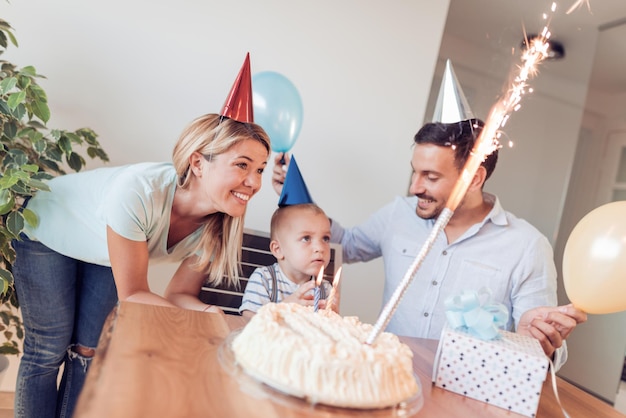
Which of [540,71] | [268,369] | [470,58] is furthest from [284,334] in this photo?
[540,71]

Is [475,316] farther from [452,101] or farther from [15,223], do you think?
[15,223]

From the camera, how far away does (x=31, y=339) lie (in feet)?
5.14

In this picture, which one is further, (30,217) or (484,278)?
(484,278)

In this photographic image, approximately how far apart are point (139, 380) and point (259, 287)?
0.98 meters

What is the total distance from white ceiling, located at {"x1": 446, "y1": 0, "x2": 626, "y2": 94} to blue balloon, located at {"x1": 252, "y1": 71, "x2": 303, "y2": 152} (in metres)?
1.02

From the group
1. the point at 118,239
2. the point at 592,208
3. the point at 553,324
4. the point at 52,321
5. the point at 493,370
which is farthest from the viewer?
the point at 592,208

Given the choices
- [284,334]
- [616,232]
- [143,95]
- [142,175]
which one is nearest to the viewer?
[284,334]

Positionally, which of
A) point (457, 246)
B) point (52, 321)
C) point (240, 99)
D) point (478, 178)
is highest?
point (240, 99)

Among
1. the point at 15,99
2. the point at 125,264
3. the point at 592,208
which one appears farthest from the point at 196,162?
the point at 592,208

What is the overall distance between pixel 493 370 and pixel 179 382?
1.82ft

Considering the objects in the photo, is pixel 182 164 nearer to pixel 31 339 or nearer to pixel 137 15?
pixel 31 339

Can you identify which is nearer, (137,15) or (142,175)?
(142,175)

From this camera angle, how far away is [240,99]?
1.45 meters

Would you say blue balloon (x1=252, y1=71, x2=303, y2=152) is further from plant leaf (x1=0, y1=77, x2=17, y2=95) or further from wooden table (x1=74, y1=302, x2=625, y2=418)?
wooden table (x1=74, y1=302, x2=625, y2=418)
